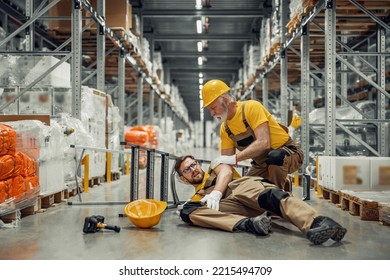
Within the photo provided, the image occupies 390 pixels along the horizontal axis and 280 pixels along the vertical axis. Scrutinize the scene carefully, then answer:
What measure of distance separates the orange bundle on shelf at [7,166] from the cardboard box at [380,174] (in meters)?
4.15

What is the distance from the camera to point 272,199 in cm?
366

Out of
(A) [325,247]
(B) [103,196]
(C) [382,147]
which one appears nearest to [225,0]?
(C) [382,147]

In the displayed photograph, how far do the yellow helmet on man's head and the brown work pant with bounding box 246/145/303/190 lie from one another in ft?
2.82

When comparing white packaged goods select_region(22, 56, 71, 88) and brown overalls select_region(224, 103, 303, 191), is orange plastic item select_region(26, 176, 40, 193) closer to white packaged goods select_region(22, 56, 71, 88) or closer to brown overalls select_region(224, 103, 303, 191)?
brown overalls select_region(224, 103, 303, 191)

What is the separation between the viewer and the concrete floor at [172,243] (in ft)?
10.0

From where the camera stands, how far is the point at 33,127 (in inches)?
194

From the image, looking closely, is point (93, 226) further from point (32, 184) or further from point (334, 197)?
point (334, 197)

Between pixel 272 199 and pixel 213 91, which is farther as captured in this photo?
pixel 213 91

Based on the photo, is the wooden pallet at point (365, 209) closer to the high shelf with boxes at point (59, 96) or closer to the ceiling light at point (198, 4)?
the high shelf with boxes at point (59, 96)

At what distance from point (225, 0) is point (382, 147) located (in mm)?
8054

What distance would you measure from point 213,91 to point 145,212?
4.36 feet

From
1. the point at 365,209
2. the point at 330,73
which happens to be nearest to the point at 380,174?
the point at 365,209

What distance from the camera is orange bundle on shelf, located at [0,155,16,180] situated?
160 inches
